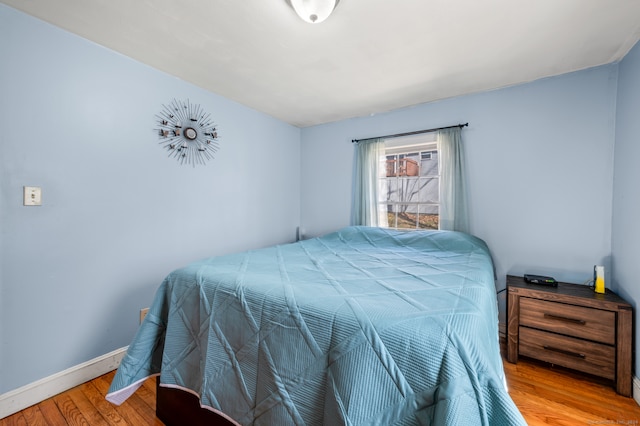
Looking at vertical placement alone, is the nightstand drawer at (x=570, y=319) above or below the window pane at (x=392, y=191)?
below

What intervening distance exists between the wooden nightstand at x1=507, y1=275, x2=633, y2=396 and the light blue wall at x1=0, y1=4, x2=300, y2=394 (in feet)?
9.21

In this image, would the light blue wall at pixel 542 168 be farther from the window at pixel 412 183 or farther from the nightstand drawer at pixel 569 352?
the nightstand drawer at pixel 569 352

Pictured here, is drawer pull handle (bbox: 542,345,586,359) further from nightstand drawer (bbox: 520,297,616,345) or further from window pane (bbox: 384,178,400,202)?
window pane (bbox: 384,178,400,202)

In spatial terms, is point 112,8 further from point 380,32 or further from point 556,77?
point 556,77

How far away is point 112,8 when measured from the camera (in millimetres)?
1486

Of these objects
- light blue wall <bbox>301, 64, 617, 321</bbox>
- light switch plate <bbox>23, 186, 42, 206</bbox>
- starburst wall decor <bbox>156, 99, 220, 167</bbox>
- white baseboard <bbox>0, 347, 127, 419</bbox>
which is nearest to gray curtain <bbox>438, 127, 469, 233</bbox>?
light blue wall <bbox>301, 64, 617, 321</bbox>

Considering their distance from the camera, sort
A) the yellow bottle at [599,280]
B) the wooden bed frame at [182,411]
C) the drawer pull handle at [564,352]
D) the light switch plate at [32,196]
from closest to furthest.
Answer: the wooden bed frame at [182,411] → the light switch plate at [32,196] → the drawer pull handle at [564,352] → the yellow bottle at [599,280]

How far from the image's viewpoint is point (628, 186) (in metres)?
1.78

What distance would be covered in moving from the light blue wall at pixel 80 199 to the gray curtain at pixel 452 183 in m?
2.44

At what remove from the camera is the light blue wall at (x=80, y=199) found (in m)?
1.52

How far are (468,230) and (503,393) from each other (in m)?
2.08

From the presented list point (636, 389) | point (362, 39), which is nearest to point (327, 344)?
point (362, 39)

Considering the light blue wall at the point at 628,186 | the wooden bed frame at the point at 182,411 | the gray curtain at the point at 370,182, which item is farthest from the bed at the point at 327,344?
the gray curtain at the point at 370,182

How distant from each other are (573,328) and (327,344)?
200 cm
